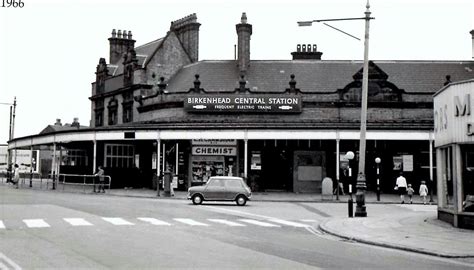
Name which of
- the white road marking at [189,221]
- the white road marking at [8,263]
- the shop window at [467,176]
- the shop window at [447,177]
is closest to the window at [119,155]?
the white road marking at [189,221]

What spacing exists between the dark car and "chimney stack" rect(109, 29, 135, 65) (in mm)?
33248

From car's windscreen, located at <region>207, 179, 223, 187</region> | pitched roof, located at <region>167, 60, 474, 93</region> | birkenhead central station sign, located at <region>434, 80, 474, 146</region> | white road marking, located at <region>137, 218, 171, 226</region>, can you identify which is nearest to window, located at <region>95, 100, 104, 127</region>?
pitched roof, located at <region>167, 60, 474, 93</region>

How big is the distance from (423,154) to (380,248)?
2737 centimetres

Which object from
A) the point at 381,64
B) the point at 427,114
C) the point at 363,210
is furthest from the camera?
the point at 381,64

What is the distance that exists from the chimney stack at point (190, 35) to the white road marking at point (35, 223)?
34797 millimetres

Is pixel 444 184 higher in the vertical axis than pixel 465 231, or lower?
higher

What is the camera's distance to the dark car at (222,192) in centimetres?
2728

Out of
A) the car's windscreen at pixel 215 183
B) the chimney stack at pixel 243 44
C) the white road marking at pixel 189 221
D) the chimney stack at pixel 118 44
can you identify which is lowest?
the white road marking at pixel 189 221

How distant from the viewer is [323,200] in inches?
1259

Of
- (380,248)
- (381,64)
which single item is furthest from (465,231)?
(381,64)

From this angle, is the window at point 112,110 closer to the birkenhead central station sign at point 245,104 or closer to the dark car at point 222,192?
the birkenhead central station sign at point 245,104

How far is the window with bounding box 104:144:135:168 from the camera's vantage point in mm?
43062

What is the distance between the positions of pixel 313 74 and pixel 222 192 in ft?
69.3

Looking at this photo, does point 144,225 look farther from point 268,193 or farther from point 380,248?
point 268,193
